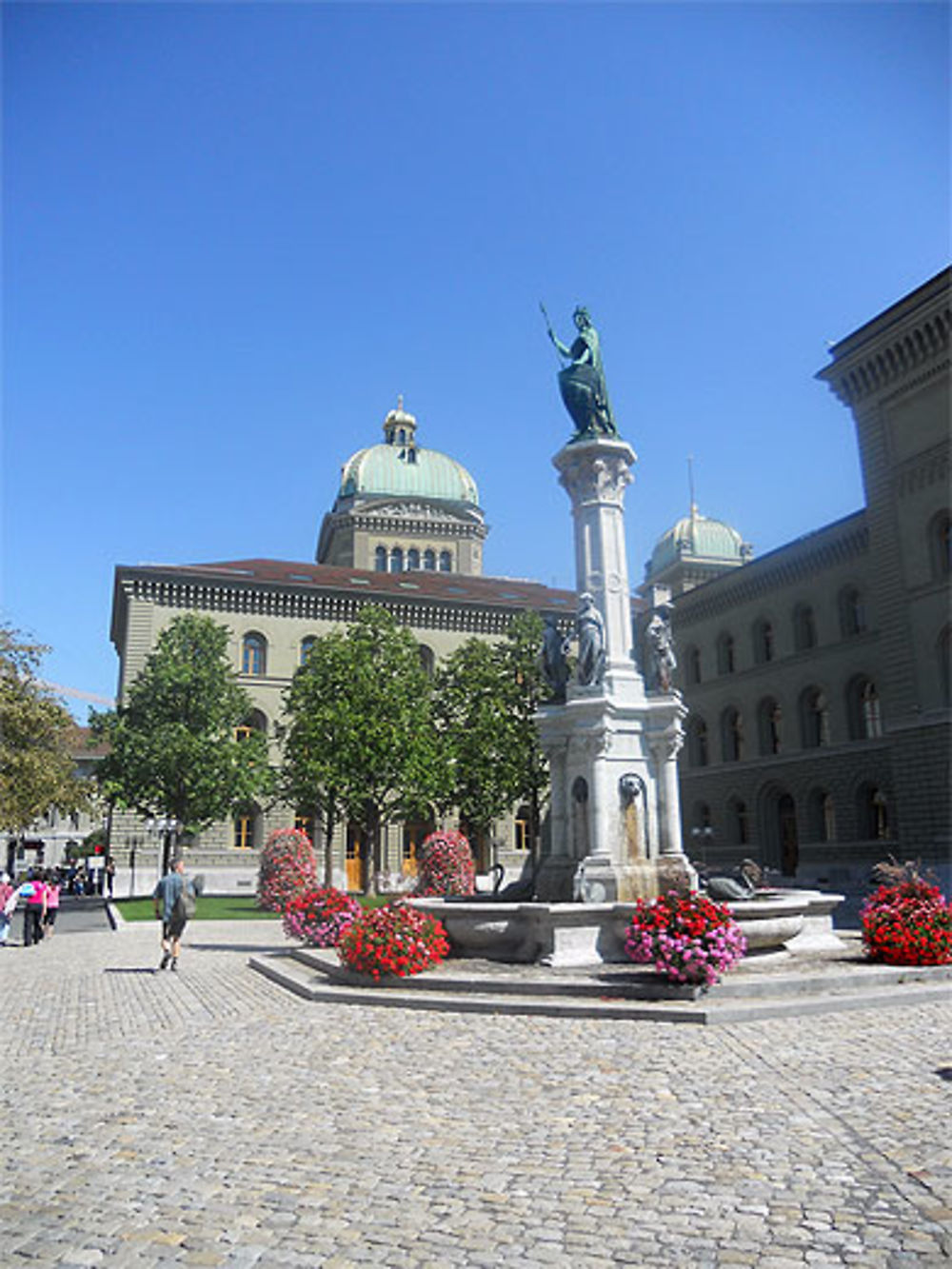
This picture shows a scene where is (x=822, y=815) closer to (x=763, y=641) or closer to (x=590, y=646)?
(x=763, y=641)

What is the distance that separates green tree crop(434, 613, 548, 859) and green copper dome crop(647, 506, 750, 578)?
35.9 metres

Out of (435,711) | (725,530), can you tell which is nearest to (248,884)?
(435,711)

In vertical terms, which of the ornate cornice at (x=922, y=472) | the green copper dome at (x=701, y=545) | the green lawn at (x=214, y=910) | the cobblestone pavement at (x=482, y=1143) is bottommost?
the green lawn at (x=214, y=910)

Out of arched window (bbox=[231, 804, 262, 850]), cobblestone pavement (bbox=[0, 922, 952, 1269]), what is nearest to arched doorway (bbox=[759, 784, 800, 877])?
arched window (bbox=[231, 804, 262, 850])

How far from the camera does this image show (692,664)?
57844 mm

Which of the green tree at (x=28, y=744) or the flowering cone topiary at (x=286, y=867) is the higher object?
the green tree at (x=28, y=744)

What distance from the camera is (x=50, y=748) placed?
123ft

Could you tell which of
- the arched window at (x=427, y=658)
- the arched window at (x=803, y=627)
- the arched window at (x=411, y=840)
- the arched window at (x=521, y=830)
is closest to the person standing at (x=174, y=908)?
the arched window at (x=411, y=840)

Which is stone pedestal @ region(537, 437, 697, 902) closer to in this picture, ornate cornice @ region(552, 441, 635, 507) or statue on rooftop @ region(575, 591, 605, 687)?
statue on rooftop @ region(575, 591, 605, 687)

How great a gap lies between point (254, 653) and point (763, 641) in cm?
2748

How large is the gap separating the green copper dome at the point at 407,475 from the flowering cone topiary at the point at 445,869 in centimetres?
4178

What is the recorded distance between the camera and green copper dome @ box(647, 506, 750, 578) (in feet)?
247

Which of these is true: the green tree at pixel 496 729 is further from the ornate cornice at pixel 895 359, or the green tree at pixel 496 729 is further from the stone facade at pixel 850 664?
the ornate cornice at pixel 895 359

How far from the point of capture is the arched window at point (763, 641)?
52.1 metres
